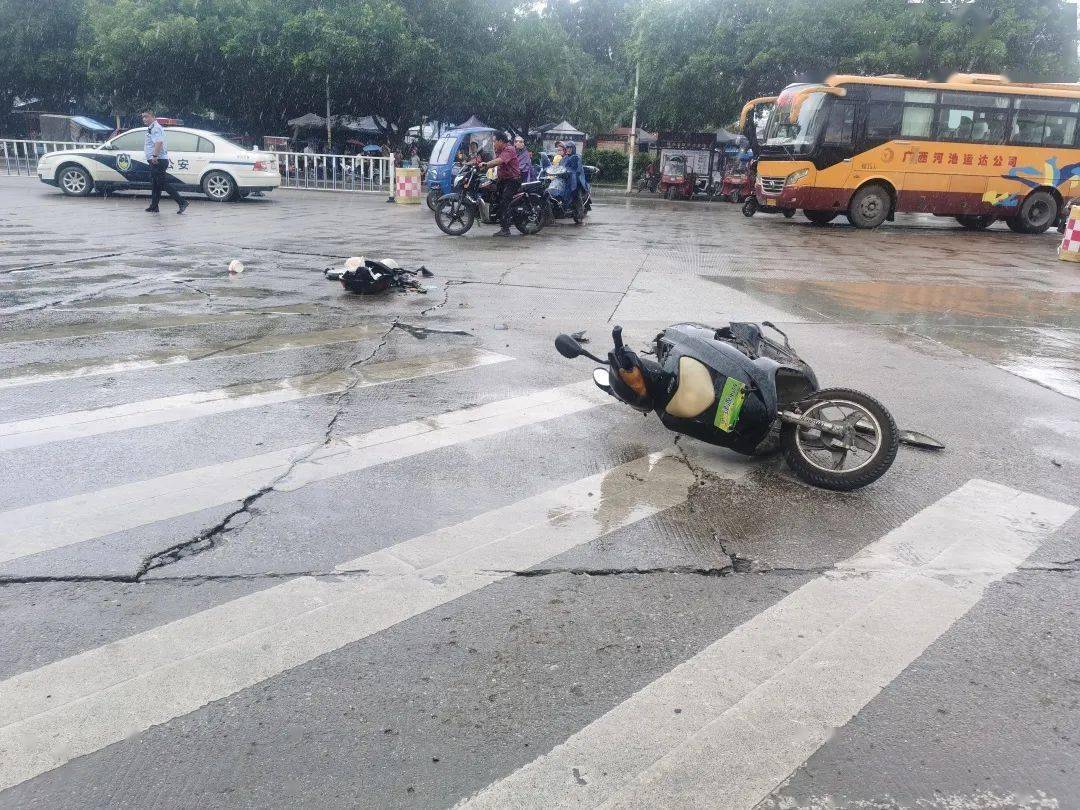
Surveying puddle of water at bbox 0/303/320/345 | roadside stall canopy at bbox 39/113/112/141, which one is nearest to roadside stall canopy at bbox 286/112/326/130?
roadside stall canopy at bbox 39/113/112/141

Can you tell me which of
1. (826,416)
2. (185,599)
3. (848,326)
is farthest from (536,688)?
(848,326)

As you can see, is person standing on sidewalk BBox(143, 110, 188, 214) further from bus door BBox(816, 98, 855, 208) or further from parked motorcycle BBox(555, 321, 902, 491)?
parked motorcycle BBox(555, 321, 902, 491)

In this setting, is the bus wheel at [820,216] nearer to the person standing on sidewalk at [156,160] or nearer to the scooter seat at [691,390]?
the person standing on sidewalk at [156,160]

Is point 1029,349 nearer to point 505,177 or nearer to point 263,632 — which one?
point 263,632

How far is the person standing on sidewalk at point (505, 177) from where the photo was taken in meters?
15.5

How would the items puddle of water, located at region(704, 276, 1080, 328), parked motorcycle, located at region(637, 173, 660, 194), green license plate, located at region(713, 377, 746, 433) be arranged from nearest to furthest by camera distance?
green license plate, located at region(713, 377, 746, 433) < puddle of water, located at region(704, 276, 1080, 328) < parked motorcycle, located at region(637, 173, 660, 194)

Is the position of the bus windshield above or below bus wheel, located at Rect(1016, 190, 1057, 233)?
above

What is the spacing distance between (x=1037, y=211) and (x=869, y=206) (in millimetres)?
4379

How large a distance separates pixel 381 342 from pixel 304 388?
1528 millimetres

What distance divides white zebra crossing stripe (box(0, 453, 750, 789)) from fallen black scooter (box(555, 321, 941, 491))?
0.66 meters

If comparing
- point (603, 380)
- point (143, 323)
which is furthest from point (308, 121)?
point (603, 380)

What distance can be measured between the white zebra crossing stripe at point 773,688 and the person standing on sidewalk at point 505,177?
12.8 meters

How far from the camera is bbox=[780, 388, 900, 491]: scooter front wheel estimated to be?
4363mm

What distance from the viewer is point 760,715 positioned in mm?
2648
